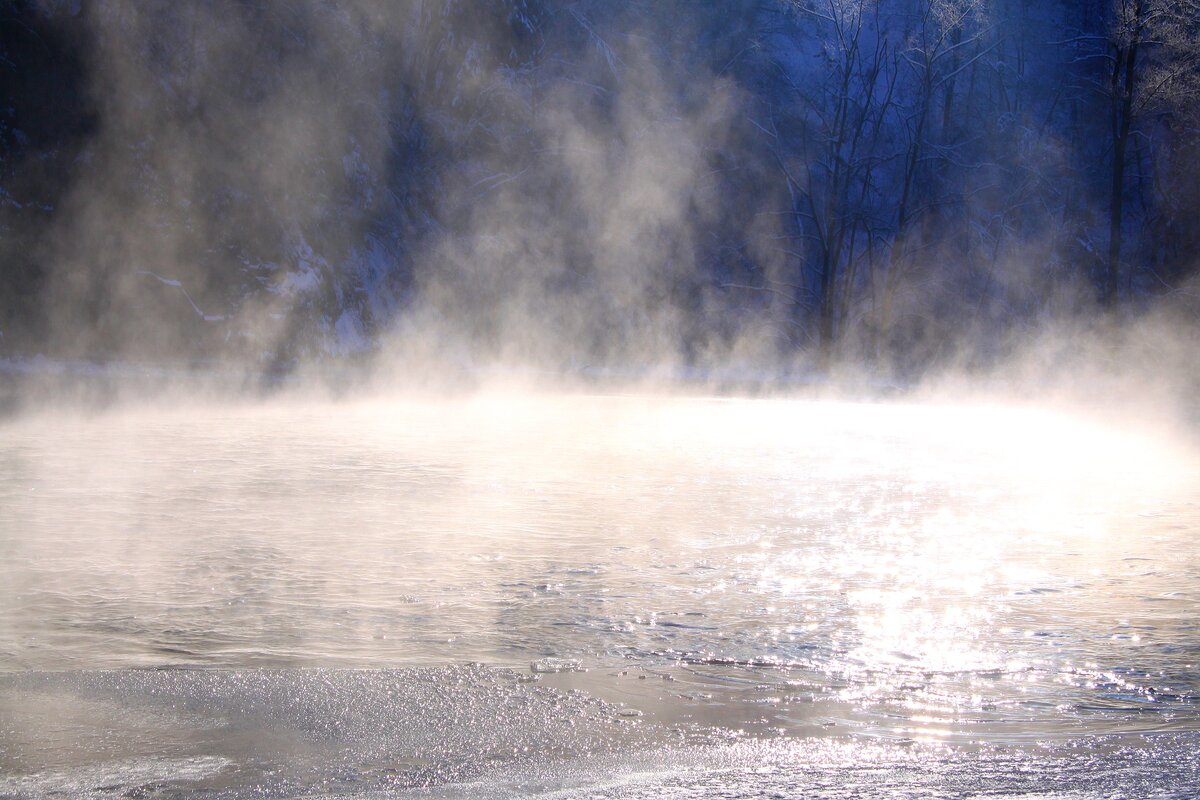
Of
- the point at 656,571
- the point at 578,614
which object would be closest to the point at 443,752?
the point at 578,614

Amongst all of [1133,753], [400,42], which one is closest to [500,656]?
[1133,753]

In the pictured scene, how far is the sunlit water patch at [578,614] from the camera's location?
2574 millimetres

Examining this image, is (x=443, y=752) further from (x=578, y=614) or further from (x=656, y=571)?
(x=656, y=571)

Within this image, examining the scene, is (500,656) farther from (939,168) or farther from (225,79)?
(939,168)

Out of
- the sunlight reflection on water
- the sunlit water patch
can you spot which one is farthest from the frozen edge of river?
the sunlight reflection on water

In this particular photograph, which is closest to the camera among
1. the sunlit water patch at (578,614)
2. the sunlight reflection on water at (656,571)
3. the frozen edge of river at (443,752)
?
the frozen edge of river at (443,752)

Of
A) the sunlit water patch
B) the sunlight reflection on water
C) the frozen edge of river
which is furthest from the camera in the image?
the sunlight reflection on water

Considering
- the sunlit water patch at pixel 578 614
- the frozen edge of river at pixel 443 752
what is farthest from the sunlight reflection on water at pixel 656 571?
the frozen edge of river at pixel 443 752

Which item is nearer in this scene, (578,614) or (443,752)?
(443,752)

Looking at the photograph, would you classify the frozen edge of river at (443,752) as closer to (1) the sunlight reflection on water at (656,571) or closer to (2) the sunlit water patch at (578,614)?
(2) the sunlit water patch at (578,614)

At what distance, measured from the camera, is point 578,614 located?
3.66m

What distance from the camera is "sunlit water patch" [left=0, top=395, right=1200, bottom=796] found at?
2.57m

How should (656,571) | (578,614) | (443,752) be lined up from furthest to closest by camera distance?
(656,571), (578,614), (443,752)

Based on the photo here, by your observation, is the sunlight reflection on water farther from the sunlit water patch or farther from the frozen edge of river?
the frozen edge of river
